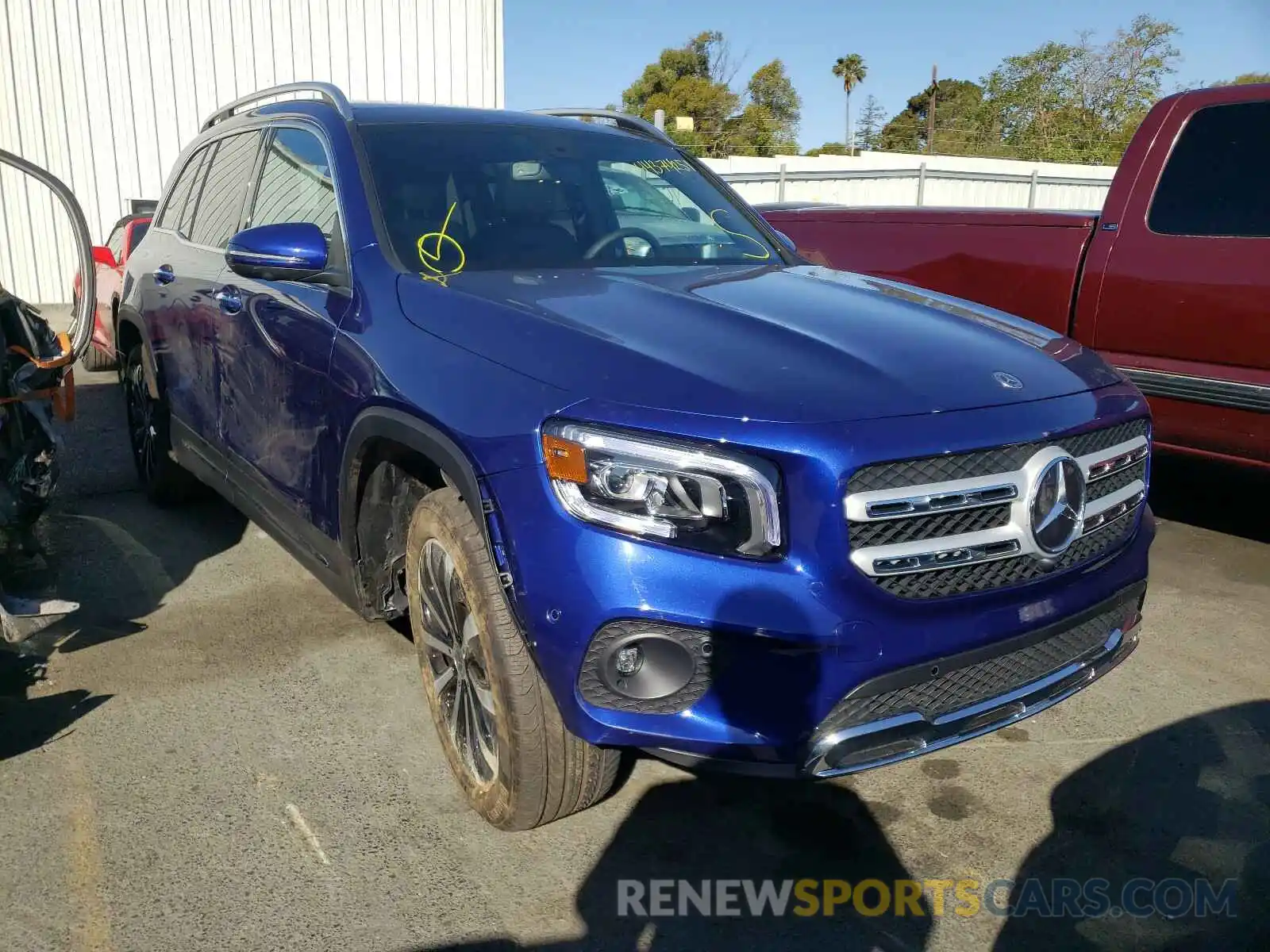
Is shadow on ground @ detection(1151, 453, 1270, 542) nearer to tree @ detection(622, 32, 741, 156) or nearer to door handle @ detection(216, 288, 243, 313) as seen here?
door handle @ detection(216, 288, 243, 313)

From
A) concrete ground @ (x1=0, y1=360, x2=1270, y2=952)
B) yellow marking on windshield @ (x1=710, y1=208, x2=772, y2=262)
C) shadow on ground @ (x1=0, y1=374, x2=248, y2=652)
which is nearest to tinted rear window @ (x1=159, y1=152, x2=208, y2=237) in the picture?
shadow on ground @ (x1=0, y1=374, x2=248, y2=652)

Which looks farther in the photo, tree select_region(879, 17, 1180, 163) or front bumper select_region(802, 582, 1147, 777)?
tree select_region(879, 17, 1180, 163)

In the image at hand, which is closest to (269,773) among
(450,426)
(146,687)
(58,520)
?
(146,687)

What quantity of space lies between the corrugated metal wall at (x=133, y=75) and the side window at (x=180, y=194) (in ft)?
32.0

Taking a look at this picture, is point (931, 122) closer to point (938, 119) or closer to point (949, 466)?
point (938, 119)

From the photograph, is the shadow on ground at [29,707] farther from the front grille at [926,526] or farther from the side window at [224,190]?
the front grille at [926,526]

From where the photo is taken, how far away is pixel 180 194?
16.4 feet

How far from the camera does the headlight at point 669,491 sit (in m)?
2.14

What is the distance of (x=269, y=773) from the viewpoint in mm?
3018

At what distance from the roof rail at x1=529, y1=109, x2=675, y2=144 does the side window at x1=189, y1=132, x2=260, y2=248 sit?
1189 millimetres

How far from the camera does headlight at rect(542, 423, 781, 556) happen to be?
7.02 feet

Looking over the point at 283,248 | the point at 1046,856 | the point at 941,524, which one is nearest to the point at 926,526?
the point at 941,524

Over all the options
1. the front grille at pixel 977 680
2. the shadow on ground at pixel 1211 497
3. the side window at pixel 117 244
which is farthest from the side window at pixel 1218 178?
the side window at pixel 117 244

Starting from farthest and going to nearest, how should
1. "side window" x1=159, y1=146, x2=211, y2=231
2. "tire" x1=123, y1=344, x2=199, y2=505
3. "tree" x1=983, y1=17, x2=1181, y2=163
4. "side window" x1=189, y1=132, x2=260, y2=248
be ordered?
"tree" x1=983, y1=17, x2=1181, y2=163 → "tire" x1=123, y1=344, x2=199, y2=505 → "side window" x1=159, y1=146, x2=211, y2=231 → "side window" x1=189, y1=132, x2=260, y2=248
